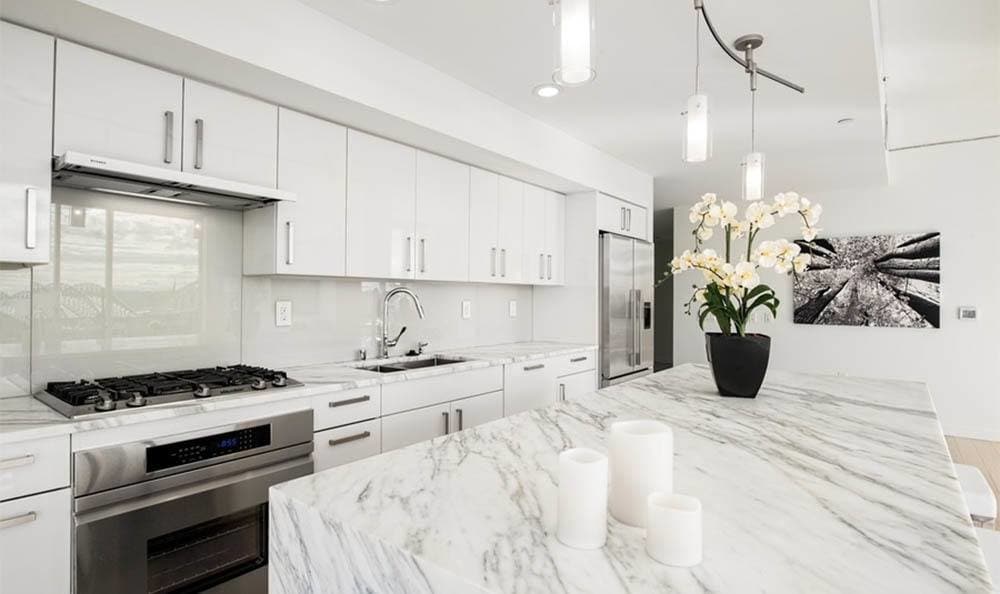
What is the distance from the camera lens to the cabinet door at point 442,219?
312cm

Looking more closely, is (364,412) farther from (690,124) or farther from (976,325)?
(976,325)

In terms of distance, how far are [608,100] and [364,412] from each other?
2.23m

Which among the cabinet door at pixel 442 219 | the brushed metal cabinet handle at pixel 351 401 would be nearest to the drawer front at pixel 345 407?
the brushed metal cabinet handle at pixel 351 401

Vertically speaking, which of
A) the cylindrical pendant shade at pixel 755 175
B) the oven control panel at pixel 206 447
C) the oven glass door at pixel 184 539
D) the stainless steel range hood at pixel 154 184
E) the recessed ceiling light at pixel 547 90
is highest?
the recessed ceiling light at pixel 547 90

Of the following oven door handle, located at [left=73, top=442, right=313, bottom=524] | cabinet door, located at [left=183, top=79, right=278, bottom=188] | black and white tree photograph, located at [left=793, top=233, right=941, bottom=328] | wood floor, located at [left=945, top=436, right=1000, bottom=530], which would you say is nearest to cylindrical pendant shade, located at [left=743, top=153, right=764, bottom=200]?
cabinet door, located at [left=183, top=79, right=278, bottom=188]

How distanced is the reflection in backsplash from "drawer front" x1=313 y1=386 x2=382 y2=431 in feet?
2.07

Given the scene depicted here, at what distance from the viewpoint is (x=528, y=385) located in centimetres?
347

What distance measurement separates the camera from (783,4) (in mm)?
2154

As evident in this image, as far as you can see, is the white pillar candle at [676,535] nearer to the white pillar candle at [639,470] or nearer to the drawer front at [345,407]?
the white pillar candle at [639,470]

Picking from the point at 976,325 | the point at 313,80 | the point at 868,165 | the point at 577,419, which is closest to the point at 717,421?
the point at 577,419

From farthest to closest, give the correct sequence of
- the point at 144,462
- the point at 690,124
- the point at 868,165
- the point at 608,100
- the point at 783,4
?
the point at 868,165 < the point at 608,100 < the point at 783,4 < the point at 690,124 < the point at 144,462

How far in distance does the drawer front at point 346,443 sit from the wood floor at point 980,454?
427 centimetres

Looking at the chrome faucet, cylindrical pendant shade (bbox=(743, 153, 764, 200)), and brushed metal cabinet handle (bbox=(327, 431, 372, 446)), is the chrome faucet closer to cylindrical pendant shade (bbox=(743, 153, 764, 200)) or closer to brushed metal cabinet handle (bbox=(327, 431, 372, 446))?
brushed metal cabinet handle (bbox=(327, 431, 372, 446))

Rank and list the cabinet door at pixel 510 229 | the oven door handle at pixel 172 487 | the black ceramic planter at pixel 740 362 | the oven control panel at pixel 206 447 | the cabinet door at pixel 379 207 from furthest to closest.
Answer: the cabinet door at pixel 510 229, the cabinet door at pixel 379 207, the black ceramic planter at pixel 740 362, the oven control panel at pixel 206 447, the oven door handle at pixel 172 487
